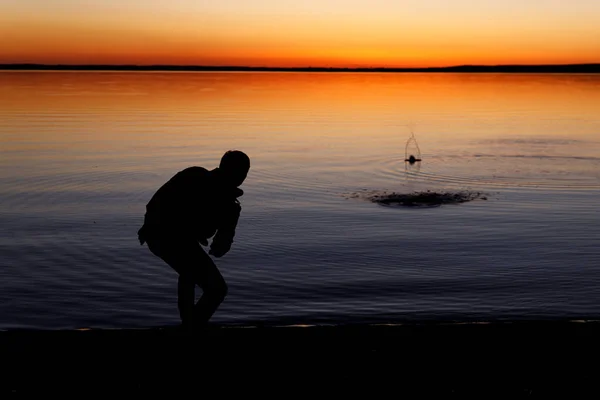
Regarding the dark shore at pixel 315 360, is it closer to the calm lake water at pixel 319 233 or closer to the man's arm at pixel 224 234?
the man's arm at pixel 224 234

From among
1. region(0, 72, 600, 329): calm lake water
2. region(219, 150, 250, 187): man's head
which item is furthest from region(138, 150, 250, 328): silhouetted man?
region(0, 72, 600, 329): calm lake water

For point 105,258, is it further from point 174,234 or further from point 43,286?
point 174,234

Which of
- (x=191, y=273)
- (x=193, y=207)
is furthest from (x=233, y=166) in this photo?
(x=191, y=273)

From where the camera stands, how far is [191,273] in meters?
6.74

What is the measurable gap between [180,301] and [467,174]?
22965 millimetres

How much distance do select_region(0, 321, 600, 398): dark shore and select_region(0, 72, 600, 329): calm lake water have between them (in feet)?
12.3

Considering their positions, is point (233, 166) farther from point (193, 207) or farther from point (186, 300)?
point (186, 300)

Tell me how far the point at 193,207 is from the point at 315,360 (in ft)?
5.33

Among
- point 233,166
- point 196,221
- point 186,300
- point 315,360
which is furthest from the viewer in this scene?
point 186,300

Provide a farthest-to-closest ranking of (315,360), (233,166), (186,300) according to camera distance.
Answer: (186,300)
(315,360)
(233,166)

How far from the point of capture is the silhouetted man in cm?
639

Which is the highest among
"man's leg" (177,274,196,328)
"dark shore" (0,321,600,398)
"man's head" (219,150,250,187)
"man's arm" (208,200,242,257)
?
"man's head" (219,150,250,187)

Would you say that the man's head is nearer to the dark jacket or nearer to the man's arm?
the dark jacket

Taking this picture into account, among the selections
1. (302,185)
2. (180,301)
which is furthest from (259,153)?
(180,301)
